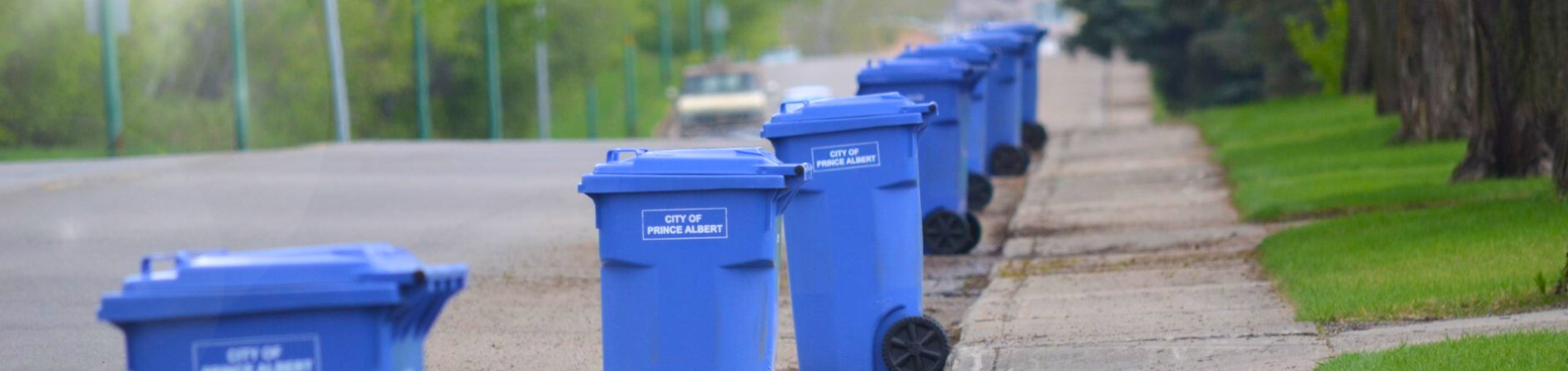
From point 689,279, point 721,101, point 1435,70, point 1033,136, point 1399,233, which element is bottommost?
point 721,101

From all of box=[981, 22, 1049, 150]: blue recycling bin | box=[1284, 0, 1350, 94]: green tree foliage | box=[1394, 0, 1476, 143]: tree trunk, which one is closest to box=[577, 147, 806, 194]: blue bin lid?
box=[1394, 0, 1476, 143]: tree trunk

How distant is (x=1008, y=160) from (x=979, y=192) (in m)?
3.35

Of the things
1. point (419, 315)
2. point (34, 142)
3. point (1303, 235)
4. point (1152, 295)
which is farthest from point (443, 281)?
point (34, 142)

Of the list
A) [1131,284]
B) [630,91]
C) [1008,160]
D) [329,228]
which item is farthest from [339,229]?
[630,91]

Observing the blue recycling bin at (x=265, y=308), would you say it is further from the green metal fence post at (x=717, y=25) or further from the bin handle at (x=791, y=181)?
the green metal fence post at (x=717, y=25)

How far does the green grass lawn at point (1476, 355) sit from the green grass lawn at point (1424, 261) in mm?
1251

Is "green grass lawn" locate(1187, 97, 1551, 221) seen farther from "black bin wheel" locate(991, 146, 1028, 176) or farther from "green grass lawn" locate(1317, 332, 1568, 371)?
"green grass lawn" locate(1317, 332, 1568, 371)

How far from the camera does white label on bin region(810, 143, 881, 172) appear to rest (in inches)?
324

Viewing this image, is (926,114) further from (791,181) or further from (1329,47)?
(1329,47)

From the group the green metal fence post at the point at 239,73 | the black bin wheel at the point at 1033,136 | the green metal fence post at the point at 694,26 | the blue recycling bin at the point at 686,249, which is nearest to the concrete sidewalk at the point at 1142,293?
the blue recycling bin at the point at 686,249

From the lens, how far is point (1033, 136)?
76.5 ft

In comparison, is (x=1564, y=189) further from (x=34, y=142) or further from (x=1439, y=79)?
(x=34, y=142)

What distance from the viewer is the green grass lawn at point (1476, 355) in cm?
672

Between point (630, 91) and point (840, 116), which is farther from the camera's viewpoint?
point (630, 91)
